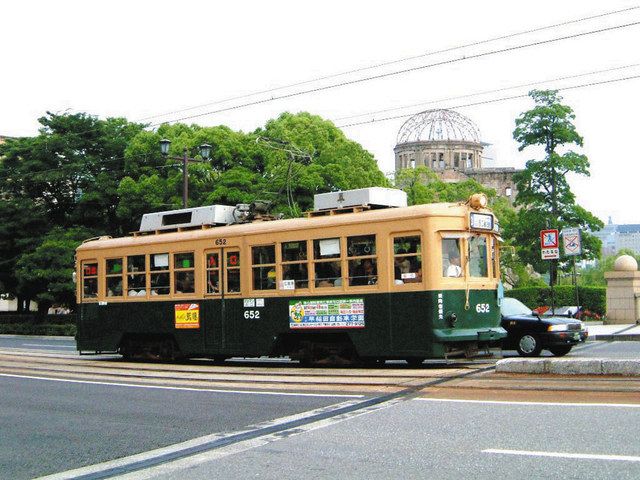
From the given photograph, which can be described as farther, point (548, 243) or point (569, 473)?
point (548, 243)

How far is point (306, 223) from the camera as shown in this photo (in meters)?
16.2

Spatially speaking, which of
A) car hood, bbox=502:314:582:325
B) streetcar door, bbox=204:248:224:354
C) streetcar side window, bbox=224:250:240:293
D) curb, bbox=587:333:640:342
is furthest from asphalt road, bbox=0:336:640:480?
curb, bbox=587:333:640:342

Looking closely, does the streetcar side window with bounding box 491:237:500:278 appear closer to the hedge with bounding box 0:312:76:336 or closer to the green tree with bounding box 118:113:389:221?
the green tree with bounding box 118:113:389:221

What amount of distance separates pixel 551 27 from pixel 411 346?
283 inches

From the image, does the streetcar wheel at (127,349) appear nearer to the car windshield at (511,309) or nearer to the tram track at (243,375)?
the tram track at (243,375)

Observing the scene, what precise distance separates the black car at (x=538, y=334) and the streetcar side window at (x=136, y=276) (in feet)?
26.6

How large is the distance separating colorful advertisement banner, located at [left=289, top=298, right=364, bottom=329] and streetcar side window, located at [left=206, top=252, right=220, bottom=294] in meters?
2.10

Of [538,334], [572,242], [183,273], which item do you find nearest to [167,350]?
[183,273]

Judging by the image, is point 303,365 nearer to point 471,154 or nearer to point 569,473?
point 569,473

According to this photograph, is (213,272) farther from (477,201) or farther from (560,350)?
(560,350)

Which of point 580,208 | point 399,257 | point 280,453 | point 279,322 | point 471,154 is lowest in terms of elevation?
point 280,453

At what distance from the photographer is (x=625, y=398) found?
9852mm

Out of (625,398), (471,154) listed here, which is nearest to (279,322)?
(625,398)

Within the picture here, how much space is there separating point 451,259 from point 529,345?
4510 mm
